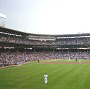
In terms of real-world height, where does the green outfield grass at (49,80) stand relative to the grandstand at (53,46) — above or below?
below

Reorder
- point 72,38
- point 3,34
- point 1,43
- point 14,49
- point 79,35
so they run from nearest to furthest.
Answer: point 1,43, point 3,34, point 14,49, point 79,35, point 72,38

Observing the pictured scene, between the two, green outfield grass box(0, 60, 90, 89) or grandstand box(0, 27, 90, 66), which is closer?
green outfield grass box(0, 60, 90, 89)

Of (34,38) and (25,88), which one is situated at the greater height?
(34,38)

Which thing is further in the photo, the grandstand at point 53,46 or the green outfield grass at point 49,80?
the grandstand at point 53,46

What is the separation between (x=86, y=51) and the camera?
82.6 metres

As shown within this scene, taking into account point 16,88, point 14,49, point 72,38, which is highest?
point 72,38

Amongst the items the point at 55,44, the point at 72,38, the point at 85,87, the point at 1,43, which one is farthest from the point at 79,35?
the point at 85,87

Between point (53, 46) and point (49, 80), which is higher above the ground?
point (53, 46)

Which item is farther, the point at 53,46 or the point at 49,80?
the point at 53,46

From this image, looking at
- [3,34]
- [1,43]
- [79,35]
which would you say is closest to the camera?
→ [1,43]

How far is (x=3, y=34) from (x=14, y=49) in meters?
8.96

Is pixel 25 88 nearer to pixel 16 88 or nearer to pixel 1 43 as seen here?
pixel 16 88

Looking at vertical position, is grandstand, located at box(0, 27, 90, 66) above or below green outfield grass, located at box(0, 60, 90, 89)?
above

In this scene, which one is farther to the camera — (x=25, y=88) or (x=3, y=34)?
(x=3, y=34)
